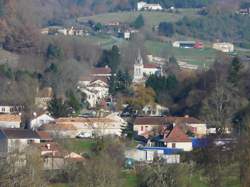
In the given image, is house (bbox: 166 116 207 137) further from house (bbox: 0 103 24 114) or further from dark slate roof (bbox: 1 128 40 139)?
house (bbox: 0 103 24 114)

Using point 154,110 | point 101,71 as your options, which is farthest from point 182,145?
point 101,71

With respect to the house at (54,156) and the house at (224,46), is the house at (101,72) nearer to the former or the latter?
the house at (224,46)

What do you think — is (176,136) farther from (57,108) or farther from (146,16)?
(146,16)

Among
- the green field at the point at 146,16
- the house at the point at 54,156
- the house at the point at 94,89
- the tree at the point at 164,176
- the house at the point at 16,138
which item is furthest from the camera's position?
the green field at the point at 146,16

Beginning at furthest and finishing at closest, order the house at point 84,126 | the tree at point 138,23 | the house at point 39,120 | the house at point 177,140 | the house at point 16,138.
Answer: the tree at point 138,23, the house at point 39,120, the house at point 84,126, the house at point 177,140, the house at point 16,138

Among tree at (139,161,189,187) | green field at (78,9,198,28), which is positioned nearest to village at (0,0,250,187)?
tree at (139,161,189,187)

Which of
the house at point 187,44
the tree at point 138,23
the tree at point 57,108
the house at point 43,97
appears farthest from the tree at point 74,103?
the tree at point 138,23
